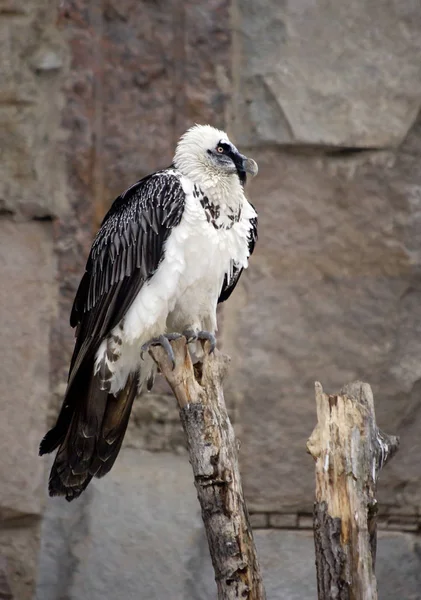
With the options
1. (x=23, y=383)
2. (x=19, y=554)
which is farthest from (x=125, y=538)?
(x=23, y=383)

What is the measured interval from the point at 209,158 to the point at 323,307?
80 cm

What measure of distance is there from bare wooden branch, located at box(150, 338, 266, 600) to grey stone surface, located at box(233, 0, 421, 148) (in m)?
1.38

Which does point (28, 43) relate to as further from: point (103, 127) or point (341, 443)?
point (341, 443)

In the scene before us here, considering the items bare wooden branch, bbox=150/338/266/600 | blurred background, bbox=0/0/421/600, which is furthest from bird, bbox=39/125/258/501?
blurred background, bbox=0/0/421/600

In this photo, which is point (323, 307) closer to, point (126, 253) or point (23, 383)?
point (126, 253)

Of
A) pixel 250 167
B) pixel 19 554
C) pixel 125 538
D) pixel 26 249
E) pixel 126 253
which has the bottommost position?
pixel 19 554

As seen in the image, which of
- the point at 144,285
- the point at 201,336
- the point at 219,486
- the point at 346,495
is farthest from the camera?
the point at 201,336

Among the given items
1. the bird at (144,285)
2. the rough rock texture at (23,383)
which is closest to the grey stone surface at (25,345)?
the rough rock texture at (23,383)

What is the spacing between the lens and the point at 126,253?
3.61 m

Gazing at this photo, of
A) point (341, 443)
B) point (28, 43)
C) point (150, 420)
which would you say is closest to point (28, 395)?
point (150, 420)

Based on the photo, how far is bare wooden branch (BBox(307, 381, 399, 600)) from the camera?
110 inches

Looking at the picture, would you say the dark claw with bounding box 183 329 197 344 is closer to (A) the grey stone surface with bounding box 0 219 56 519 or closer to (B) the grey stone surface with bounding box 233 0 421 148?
(A) the grey stone surface with bounding box 0 219 56 519

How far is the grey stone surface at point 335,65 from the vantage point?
418 cm

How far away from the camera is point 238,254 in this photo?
3.69 meters
